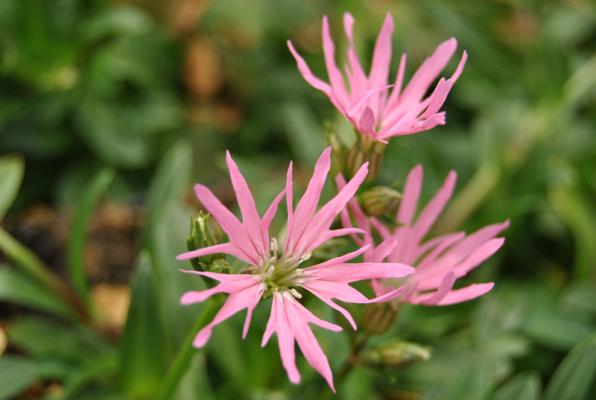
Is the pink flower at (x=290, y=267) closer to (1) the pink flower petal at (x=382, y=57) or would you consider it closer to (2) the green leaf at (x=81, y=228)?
(1) the pink flower petal at (x=382, y=57)

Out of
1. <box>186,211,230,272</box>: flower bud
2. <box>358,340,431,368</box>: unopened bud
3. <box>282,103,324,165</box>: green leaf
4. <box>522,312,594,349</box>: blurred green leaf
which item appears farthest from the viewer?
<box>282,103,324,165</box>: green leaf

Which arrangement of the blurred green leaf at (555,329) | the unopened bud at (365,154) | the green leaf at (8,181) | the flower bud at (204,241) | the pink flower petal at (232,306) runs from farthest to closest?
the blurred green leaf at (555,329), the green leaf at (8,181), the unopened bud at (365,154), the flower bud at (204,241), the pink flower petal at (232,306)

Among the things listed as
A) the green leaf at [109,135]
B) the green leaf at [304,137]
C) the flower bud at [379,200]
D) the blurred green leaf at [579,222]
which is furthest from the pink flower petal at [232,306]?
the blurred green leaf at [579,222]

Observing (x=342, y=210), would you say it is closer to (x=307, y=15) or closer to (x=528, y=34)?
(x=307, y=15)

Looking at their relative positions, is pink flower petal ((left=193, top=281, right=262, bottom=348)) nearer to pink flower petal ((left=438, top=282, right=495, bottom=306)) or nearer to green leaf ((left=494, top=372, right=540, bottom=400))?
pink flower petal ((left=438, top=282, right=495, bottom=306))

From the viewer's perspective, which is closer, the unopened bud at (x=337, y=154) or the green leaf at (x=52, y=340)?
the unopened bud at (x=337, y=154)

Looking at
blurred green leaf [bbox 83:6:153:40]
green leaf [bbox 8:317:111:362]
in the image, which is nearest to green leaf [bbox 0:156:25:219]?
green leaf [bbox 8:317:111:362]
